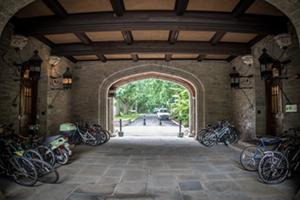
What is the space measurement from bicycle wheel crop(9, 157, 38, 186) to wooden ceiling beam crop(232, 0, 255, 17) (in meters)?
4.55

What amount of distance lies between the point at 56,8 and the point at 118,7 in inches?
47.2

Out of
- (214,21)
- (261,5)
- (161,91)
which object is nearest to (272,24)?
(261,5)

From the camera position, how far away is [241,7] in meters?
4.12

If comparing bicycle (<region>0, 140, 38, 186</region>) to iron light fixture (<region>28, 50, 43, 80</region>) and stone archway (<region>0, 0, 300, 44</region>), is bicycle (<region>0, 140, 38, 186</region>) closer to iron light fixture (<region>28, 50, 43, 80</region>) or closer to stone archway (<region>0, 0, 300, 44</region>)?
stone archway (<region>0, 0, 300, 44</region>)

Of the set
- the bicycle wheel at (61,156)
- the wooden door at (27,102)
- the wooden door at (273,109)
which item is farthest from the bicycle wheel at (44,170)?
the wooden door at (273,109)

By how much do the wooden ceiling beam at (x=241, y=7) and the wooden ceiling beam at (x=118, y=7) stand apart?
7.24 ft

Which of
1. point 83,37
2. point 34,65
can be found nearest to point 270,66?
point 83,37

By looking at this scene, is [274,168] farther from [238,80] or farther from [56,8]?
[56,8]

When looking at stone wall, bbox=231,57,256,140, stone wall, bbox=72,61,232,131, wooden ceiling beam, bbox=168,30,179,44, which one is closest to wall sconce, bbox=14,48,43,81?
wooden ceiling beam, bbox=168,30,179,44

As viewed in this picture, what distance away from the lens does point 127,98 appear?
29297 mm

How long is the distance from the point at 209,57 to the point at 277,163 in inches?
218

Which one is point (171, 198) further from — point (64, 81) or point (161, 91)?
point (161, 91)

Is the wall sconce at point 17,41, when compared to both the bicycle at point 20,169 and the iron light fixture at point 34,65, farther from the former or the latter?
the bicycle at point 20,169

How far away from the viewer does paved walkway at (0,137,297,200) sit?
3055 mm
